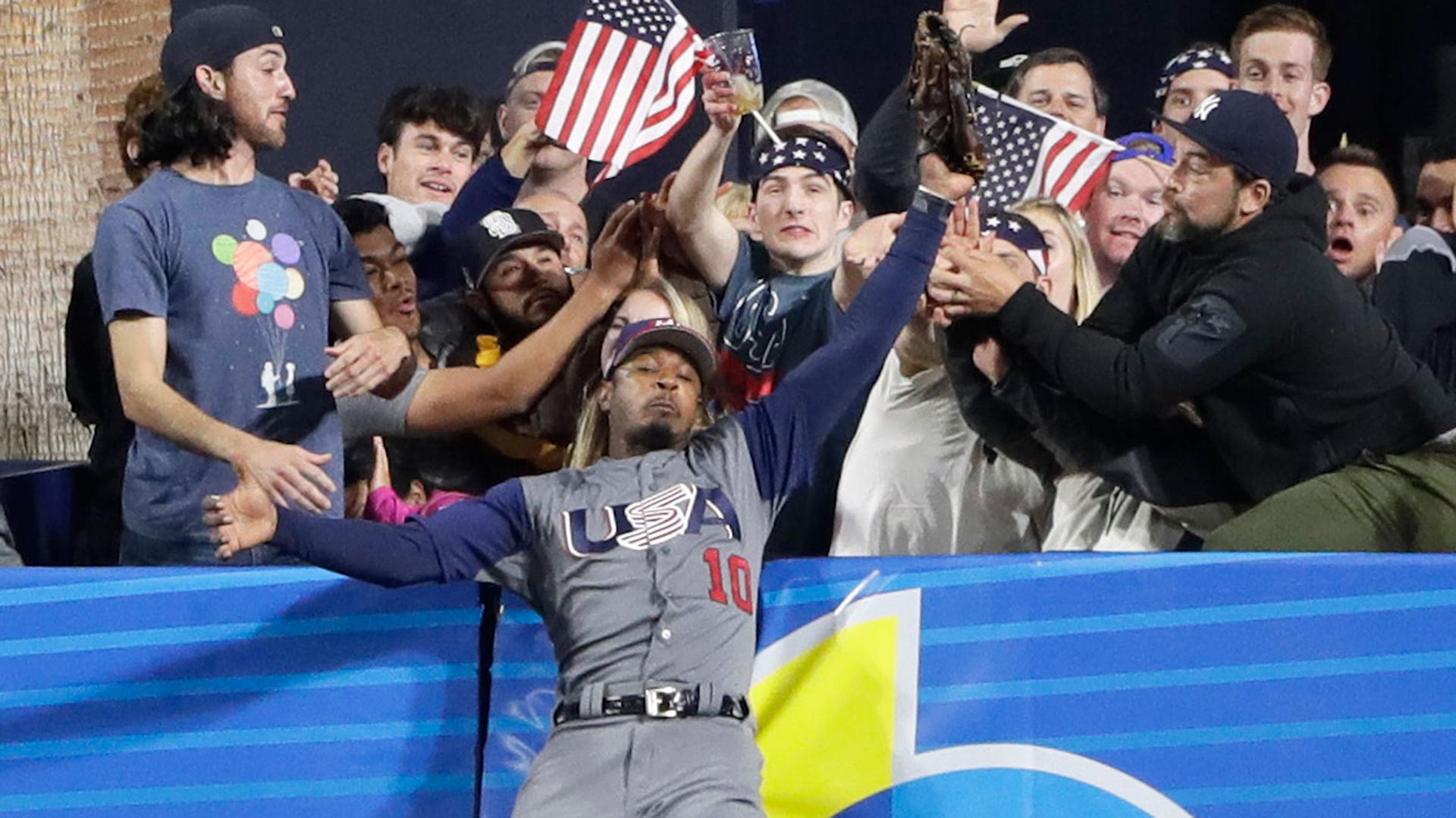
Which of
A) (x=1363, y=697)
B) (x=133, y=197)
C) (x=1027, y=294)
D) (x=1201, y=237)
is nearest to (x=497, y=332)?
(x=133, y=197)

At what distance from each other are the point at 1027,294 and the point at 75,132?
316 centimetres

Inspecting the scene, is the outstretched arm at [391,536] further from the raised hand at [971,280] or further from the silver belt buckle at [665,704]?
the raised hand at [971,280]

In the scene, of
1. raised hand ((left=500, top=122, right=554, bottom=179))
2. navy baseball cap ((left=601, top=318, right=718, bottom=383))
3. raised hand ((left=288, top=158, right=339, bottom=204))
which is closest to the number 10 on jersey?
navy baseball cap ((left=601, top=318, right=718, bottom=383))

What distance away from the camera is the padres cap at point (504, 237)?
15.5 feet

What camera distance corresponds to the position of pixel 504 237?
15.5 ft

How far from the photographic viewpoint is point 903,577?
12.3ft

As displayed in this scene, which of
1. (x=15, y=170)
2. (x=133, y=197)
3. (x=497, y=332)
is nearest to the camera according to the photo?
(x=133, y=197)

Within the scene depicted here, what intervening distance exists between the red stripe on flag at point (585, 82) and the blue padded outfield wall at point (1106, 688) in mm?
1627

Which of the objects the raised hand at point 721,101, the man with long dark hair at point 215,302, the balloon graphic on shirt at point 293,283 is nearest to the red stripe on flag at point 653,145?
the raised hand at point 721,101

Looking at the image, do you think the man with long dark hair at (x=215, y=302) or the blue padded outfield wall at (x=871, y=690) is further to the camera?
the man with long dark hair at (x=215, y=302)

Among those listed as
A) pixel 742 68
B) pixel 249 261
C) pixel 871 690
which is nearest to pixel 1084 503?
pixel 871 690

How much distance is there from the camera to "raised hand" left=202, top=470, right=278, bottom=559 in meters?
3.50

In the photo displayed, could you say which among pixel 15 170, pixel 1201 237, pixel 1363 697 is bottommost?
pixel 1363 697

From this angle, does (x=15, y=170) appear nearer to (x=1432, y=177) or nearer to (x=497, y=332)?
(x=497, y=332)
